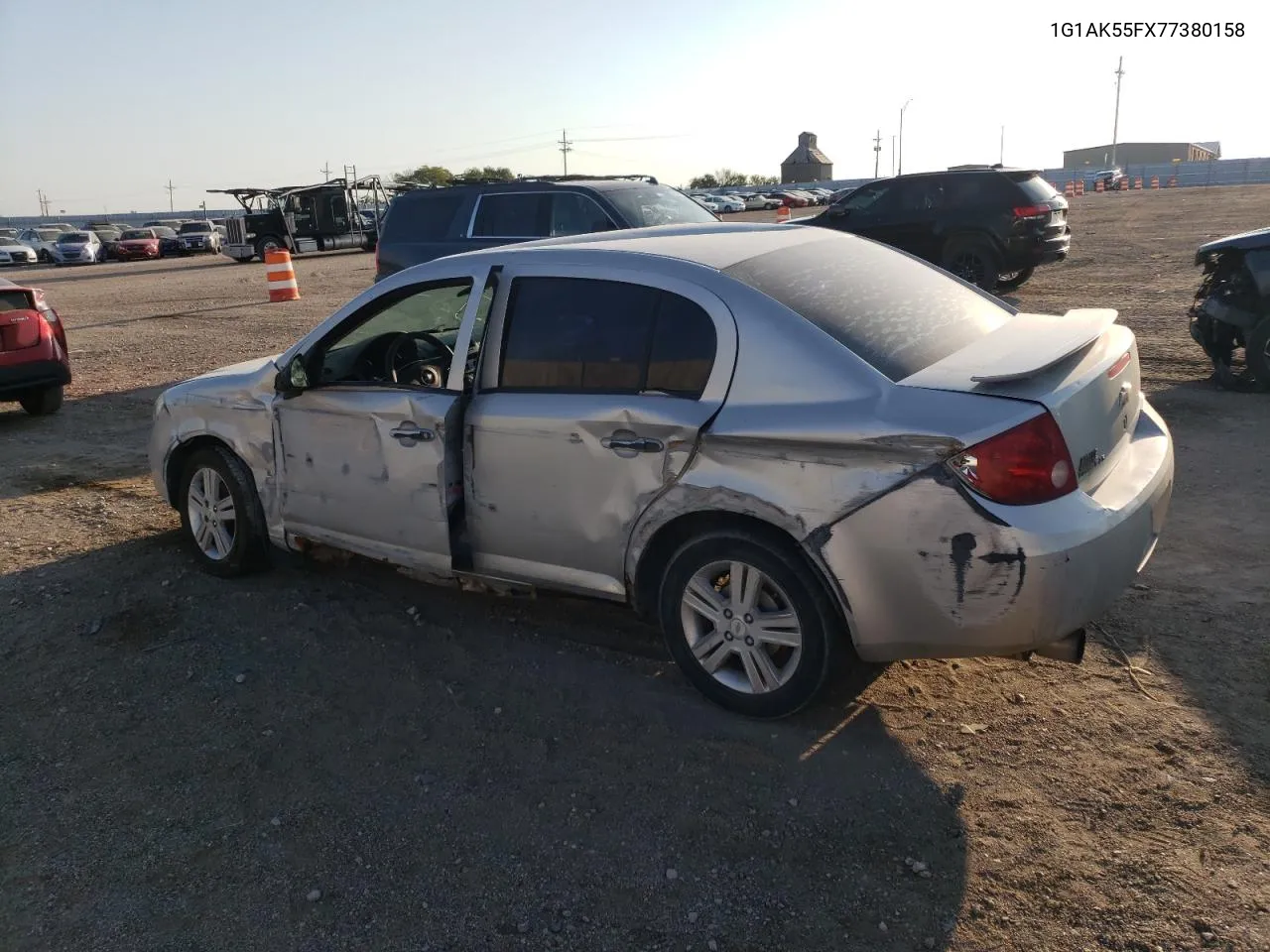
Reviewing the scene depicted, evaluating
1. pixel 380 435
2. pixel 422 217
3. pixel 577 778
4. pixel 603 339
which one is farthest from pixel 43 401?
pixel 577 778

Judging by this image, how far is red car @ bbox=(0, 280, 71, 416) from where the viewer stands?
8859 millimetres

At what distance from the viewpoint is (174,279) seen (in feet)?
88.8

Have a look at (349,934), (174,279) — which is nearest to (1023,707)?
(349,934)

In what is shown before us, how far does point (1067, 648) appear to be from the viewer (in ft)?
10.6

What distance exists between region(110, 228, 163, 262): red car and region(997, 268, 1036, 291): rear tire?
36.2 m

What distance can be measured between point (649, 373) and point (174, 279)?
26.9 meters

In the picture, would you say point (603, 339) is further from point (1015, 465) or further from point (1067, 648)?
point (1067, 648)

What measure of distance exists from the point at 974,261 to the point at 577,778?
1239 cm

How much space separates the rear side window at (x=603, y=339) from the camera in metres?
3.62

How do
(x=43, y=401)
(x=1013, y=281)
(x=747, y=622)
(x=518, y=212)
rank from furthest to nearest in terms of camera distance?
(x=1013, y=281), (x=518, y=212), (x=43, y=401), (x=747, y=622)

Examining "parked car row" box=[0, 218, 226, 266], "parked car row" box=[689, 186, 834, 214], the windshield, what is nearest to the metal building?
"parked car row" box=[689, 186, 834, 214]

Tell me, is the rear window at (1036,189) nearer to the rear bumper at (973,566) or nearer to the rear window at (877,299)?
the rear window at (877,299)

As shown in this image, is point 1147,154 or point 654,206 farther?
point 1147,154

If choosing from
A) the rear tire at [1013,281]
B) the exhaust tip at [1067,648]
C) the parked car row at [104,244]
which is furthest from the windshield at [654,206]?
the parked car row at [104,244]
